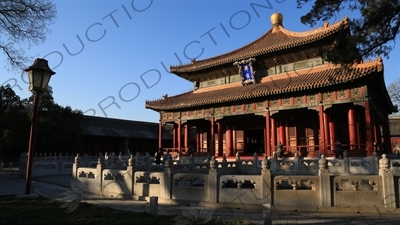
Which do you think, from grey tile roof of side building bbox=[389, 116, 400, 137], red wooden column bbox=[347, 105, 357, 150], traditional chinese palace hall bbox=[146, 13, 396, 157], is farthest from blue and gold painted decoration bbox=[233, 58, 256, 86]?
grey tile roof of side building bbox=[389, 116, 400, 137]

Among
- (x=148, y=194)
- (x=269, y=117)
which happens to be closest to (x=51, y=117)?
(x=269, y=117)

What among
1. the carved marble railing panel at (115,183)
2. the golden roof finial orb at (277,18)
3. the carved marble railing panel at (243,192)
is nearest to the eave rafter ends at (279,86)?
the golden roof finial orb at (277,18)

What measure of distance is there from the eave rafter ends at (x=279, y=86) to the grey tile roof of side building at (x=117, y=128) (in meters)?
14.0

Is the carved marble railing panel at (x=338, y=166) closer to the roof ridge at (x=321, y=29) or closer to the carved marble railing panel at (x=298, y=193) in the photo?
the carved marble railing panel at (x=298, y=193)

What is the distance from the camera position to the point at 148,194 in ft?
29.5

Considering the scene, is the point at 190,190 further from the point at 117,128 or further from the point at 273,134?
the point at 117,128

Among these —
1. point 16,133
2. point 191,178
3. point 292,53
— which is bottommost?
point 191,178

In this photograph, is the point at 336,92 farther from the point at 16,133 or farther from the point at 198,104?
the point at 16,133

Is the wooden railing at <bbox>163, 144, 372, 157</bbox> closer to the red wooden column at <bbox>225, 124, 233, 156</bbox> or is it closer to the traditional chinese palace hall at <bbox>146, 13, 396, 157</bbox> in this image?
the traditional chinese palace hall at <bbox>146, 13, 396, 157</bbox>

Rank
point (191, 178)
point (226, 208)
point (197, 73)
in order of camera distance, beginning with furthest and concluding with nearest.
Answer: point (197, 73), point (191, 178), point (226, 208)

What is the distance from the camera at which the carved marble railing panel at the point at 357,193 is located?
6938 millimetres

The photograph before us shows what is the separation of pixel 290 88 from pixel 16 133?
74.6 ft

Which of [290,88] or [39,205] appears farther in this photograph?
[290,88]

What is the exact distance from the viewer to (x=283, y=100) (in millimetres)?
19109
